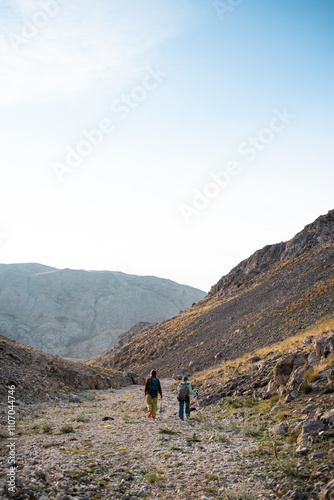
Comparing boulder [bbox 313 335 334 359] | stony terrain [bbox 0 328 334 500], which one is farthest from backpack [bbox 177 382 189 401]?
boulder [bbox 313 335 334 359]

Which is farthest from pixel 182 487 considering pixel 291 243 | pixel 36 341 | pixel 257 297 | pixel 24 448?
pixel 36 341

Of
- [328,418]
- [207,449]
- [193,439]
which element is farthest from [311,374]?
[207,449]

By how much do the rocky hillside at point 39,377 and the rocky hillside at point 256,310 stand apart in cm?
1527

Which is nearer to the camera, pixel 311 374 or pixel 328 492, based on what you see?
pixel 328 492

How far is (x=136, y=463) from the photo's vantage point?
841 centimetres

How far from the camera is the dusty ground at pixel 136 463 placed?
6.63 metres

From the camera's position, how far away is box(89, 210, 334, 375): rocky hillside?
38.0 meters

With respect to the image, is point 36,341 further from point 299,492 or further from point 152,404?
point 299,492

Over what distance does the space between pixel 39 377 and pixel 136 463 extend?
19401mm

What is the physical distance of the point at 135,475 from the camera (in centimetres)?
762

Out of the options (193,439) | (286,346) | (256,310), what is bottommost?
(193,439)

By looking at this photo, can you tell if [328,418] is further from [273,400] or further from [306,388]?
[273,400]

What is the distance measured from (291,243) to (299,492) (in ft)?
195

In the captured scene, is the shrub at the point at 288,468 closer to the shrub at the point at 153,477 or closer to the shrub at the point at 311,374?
the shrub at the point at 153,477
